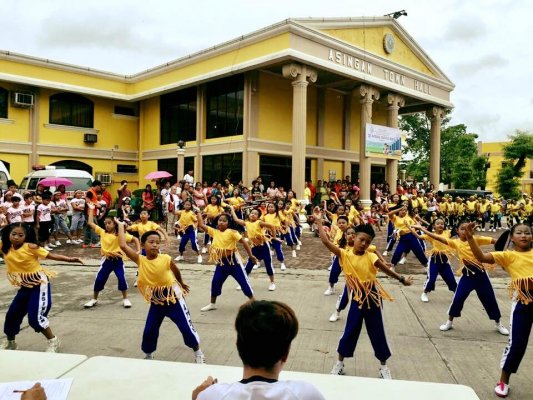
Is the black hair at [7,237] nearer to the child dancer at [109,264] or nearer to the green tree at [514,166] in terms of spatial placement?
the child dancer at [109,264]

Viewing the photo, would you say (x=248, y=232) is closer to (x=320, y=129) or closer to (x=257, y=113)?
(x=257, y=113)

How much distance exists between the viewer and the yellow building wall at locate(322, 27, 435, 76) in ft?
66.3

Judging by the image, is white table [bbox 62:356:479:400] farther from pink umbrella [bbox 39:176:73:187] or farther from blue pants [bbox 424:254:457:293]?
pink umbrella [bbox 39:176:73:187]

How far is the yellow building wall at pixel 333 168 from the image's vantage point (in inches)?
950

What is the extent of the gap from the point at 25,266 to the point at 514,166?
40.1m

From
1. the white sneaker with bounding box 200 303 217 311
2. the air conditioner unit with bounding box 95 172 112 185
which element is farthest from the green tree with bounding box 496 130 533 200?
the white sneaker with bounding box 200 303 217 311

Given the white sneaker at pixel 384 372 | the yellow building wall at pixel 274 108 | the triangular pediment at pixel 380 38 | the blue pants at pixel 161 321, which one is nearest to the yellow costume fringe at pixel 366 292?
the white sneaker at pixel 384 372

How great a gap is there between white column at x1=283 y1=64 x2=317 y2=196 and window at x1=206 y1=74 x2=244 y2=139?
3.16 m

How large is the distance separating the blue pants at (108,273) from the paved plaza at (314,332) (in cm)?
33

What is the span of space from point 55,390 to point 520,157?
42083mm

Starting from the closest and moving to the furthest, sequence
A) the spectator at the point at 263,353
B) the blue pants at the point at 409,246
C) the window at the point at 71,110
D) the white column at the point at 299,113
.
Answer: the spectator at the point at 263,353 < the blue pants at the point at 409,246 < the white column at the point at 299,113 < the window at the point at 71,110

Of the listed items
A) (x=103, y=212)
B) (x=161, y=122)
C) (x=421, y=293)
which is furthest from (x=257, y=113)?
(x=421, y=293)

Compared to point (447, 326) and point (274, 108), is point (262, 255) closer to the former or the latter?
point (447, 326)

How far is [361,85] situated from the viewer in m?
21.1
